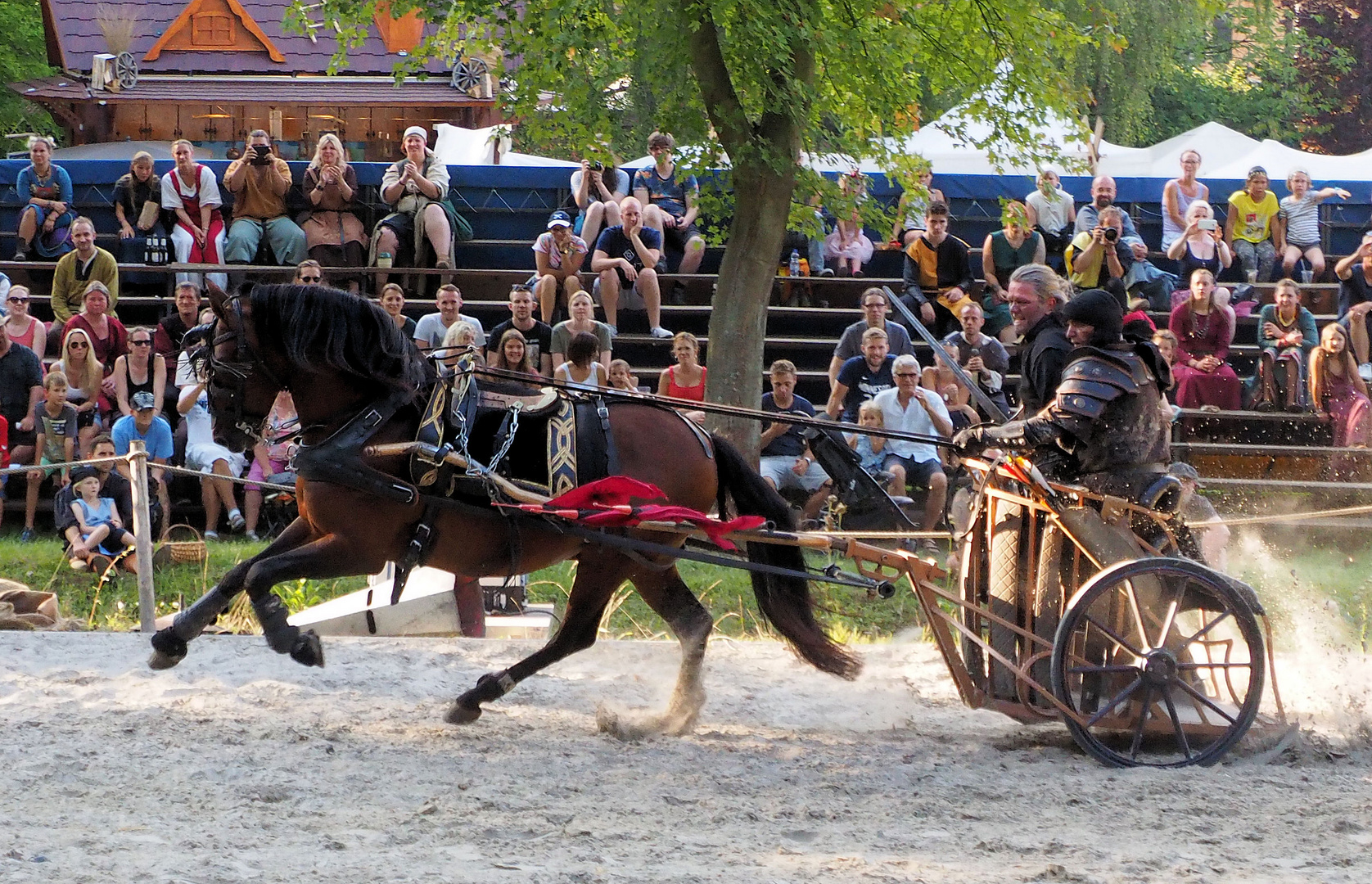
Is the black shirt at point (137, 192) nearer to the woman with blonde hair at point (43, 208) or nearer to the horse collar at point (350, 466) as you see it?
the woman with blonde hair at point (43, 208)

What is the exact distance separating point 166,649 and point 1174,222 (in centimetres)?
1133

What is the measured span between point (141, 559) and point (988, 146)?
6354mm

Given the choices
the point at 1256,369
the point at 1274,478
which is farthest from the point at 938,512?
the point at 1256,369

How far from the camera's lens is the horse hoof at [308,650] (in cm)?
574

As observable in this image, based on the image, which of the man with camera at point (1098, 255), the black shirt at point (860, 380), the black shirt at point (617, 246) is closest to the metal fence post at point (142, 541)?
the black shirt at point (860, 380)

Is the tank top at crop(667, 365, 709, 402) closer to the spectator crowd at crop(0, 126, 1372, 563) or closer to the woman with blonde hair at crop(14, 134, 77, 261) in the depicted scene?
the spectator crowd at crop(0, 126, 1372, 563)

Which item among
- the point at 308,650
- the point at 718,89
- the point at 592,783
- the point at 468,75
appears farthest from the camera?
the point at 468,75

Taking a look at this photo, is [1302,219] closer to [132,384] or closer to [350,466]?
[132,384]

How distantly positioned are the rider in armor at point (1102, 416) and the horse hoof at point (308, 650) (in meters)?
2.54

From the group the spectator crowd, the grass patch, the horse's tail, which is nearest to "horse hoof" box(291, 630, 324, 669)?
the horse's tail

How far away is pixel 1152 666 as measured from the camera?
5.54 m

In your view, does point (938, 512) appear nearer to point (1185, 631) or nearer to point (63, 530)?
point (1185, 631)

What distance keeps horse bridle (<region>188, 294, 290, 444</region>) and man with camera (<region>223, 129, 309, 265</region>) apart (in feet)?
26.0

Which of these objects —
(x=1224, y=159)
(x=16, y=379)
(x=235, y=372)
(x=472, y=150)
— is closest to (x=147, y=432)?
(x=16, y=379)
